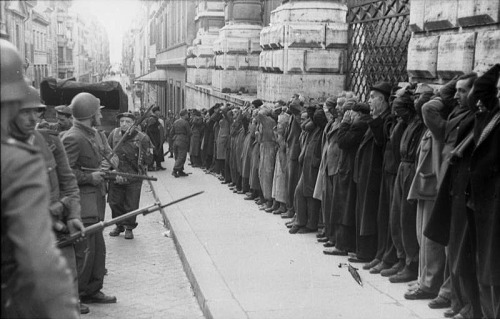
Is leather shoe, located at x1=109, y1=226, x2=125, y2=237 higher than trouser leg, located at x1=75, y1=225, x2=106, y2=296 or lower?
lower

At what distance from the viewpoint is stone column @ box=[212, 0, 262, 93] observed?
20219 mm

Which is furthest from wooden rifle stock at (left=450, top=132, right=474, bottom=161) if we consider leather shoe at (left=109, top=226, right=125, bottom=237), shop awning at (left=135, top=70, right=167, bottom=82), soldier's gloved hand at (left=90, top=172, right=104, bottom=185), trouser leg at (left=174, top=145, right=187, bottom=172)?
shop awning at (left=135, top=70, right=167, bottom=82)

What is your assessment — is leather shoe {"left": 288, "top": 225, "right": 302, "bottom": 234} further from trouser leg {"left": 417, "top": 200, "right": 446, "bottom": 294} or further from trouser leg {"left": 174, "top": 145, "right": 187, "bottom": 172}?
trouser leg {"left": 174, "top": 145, "right": 187, "bottom": 172}

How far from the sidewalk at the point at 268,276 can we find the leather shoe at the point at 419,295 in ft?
0.21

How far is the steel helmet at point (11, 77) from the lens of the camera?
8.29ft

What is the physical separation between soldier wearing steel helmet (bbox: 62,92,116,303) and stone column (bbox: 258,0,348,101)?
21.4ft

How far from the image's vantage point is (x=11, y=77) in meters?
2.57

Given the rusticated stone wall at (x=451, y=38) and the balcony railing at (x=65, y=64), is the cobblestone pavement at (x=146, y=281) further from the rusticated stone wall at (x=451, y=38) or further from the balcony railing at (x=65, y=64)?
the balcony railing at (x=65, y=64)

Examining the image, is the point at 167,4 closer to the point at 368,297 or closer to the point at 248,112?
the point at 248,112

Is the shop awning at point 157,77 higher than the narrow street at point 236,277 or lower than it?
higher

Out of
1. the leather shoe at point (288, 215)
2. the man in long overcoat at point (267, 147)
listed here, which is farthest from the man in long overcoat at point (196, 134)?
the leather shoe at point (288, 215)

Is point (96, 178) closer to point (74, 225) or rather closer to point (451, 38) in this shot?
point (74, 225)

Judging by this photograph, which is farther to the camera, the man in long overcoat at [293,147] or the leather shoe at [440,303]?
the man in long overcoat at [293,147]

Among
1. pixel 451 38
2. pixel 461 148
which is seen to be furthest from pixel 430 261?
pixel 451 38
